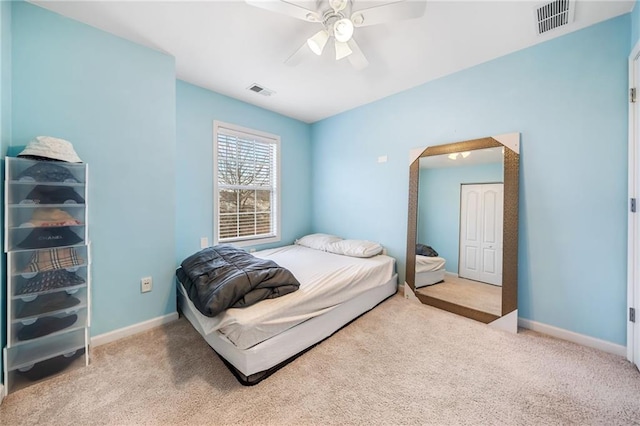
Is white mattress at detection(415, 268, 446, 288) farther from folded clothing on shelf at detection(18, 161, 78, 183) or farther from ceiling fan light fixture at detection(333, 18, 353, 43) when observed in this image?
folded clothing on shelf at detection(18, 161, 78, 183)

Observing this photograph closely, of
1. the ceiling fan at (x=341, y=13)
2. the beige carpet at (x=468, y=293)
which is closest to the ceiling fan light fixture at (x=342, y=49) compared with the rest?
the ceiling fan at (x=341, y=13)

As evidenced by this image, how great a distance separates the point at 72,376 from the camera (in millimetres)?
1541

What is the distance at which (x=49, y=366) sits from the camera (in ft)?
5.16

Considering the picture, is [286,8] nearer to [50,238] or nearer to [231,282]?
[231,282]

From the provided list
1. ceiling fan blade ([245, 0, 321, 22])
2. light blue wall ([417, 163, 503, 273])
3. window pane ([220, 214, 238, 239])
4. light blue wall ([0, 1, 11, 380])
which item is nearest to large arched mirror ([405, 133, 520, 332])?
light blue wall ([417, 163, 503, 273])

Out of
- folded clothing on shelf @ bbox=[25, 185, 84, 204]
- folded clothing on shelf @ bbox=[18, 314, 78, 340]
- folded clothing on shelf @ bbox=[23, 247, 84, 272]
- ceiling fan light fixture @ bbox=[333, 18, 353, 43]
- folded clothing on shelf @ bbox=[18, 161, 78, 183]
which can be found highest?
ceiling fan light fixture @ bbox=[333, 18, 353, 43]

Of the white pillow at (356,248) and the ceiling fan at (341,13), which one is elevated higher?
the ceiling fan at (341,13)

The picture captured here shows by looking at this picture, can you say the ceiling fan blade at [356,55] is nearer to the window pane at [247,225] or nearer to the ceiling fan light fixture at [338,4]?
the ceiling fan light fixture at [338,4]

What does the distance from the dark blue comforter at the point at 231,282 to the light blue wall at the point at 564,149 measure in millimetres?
2190

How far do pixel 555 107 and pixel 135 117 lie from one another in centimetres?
358

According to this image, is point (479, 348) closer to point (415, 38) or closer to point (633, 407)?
point (633, 407)

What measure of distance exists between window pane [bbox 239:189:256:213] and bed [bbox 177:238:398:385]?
99cm

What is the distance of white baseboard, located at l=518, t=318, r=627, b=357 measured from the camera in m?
1.77

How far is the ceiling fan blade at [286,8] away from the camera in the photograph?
1.41 m
